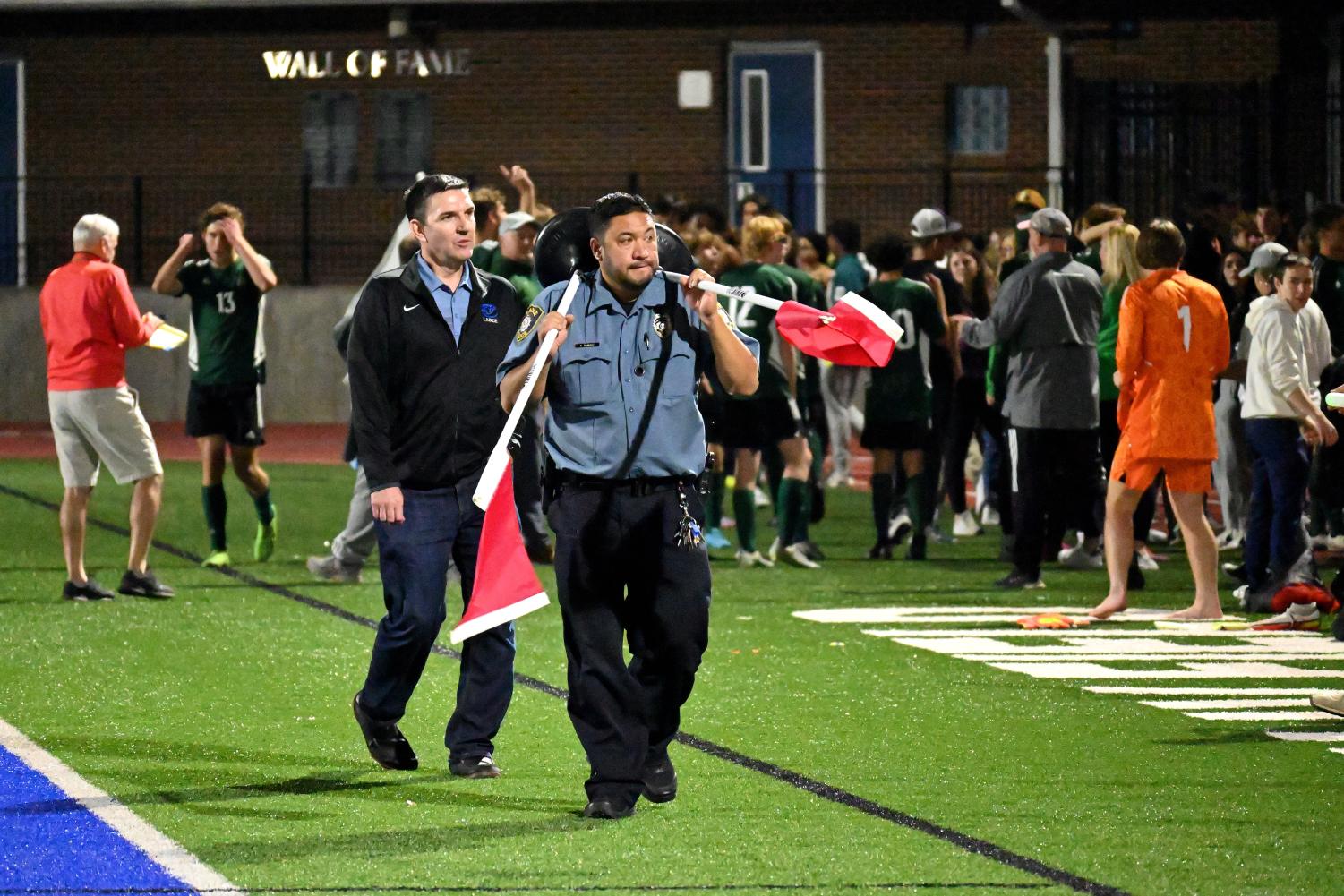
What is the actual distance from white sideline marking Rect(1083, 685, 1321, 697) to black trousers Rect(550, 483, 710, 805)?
2938 mm

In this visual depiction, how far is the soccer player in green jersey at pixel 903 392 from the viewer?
13.9m

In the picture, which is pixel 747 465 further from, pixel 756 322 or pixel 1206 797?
pixel 1206 797

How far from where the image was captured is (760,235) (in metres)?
13.6

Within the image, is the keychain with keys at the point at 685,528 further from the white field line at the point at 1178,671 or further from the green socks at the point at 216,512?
the green socks at the point at 216,512

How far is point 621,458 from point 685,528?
0.29 m

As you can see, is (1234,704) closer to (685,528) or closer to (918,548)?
(685,528)

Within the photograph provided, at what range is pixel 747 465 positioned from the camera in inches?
537

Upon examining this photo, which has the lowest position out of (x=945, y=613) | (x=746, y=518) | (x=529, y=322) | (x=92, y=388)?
(x=945, y=613)

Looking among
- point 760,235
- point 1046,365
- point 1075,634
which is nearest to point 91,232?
point 760,235

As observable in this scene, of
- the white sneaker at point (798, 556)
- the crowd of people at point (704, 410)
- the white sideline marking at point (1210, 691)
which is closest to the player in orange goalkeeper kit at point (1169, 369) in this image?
the crowd of people at point (704, 410)

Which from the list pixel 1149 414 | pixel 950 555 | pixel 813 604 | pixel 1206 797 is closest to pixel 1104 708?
pixel 1206 797

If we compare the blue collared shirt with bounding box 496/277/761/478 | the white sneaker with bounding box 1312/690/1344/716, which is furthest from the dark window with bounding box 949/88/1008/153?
the blue collared shirt with bounding box 496/277/761/478

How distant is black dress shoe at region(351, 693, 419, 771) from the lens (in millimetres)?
7559

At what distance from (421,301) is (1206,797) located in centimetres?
296
